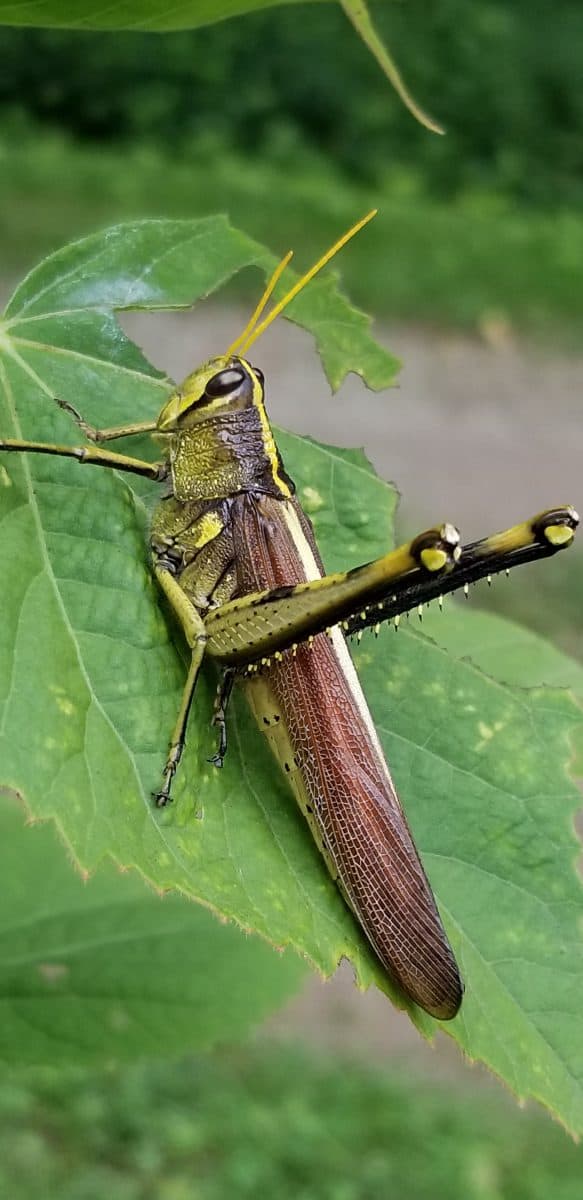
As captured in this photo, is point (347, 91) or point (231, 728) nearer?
point (231, 728)

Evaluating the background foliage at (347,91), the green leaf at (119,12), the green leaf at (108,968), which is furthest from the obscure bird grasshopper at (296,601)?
the background foliage at (347,91)

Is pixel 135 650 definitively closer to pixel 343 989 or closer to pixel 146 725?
pixel 146 725

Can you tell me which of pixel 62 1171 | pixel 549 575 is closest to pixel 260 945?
pixel 62 1171

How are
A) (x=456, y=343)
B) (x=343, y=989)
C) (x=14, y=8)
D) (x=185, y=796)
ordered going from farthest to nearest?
1. (x=456, y=343)
2. (x=343, y=989)
3. (x=185, y=796)
4. (x=14, y=8)

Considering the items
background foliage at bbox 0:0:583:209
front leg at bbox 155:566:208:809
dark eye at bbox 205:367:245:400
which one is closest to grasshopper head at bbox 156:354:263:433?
dark eye at bbox 205:367:245:400

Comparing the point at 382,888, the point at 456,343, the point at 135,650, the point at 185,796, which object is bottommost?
the point at 382,888

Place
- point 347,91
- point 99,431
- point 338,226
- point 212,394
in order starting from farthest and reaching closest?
point 347,91 < point 338,226 < point 212,394 < point 99,431

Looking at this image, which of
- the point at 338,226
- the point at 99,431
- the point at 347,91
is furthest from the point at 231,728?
the point at 347,91

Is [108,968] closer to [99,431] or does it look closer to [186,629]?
[186,629]
